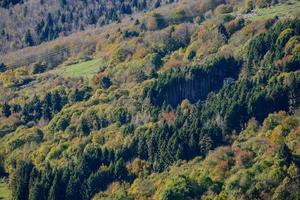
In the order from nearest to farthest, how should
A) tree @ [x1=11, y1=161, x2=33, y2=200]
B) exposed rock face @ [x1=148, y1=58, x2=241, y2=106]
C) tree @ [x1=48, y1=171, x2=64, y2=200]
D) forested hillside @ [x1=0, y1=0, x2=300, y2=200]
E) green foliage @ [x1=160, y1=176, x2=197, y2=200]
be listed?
forested hillside @ [x1=0, y1=0, x2=300, y2=200], green foliage @ [x1=160, y1=176, x2=197, y2=200], tree @ [x1=48, y1=171, x2=64, y2=200], tree @ [x1=11, y1=161, x2=33, y2=200], exposed rock face @ [x1=148, y1=58, x2=241, y2=106]

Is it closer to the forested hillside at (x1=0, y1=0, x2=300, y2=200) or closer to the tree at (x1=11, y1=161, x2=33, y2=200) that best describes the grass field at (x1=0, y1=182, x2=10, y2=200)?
the forested hillside at (x1=0, y1=0, x2=300, y2=200)

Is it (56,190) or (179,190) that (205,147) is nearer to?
(179,190)

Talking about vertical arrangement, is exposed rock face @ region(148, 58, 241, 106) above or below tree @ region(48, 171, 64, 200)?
above

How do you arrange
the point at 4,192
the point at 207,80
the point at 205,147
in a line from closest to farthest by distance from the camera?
the point at 205,147, the point at 4,192, the point at 207,80

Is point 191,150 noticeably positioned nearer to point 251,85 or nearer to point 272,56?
point 251,85

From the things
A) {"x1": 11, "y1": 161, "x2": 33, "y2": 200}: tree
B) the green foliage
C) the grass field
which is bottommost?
the grass field

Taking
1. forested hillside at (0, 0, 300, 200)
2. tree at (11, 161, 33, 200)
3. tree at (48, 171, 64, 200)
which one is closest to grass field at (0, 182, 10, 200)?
forested hillside at (0, 0, 300, 200)

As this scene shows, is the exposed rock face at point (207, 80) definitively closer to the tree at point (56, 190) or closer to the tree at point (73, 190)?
the tree at point (73, 190)

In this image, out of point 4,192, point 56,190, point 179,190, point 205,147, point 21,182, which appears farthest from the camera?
point 4,192

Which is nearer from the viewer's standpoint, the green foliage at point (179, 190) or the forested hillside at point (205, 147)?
the forested hillside at point (205, 147)

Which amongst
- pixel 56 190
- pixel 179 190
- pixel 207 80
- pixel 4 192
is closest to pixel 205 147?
pixel 179 190

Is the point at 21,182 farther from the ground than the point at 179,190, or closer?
closer

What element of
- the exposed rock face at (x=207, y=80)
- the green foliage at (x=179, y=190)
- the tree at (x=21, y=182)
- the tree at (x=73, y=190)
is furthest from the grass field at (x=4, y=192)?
the green foliage at (x=179, y=190)
